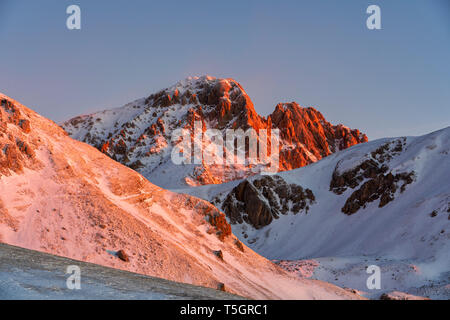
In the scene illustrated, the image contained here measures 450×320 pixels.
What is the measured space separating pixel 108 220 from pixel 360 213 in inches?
2416

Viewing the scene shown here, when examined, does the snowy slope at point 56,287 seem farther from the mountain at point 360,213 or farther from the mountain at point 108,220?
the mountain at point 360,213

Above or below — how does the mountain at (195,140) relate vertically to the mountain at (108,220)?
above

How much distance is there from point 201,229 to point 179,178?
10205 cm

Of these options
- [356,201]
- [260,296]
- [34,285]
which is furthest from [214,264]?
[356,201]

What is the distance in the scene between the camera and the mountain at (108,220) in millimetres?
29156

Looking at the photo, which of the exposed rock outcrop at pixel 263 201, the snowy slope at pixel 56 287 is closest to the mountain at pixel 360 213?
the exposed rock outcrop at pixel 263 201

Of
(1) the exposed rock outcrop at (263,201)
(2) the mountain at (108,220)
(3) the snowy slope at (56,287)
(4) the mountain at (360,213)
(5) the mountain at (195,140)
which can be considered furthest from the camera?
(5) the mountain at (195,140)

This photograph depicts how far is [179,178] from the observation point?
14538 cm

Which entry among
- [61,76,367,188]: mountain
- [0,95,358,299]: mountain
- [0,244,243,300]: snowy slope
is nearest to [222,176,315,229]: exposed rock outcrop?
[0,95,358,299]: mountain

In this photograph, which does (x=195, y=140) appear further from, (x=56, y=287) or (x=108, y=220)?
(x=56, y=287)

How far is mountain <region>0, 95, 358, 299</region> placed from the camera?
95.7 feet

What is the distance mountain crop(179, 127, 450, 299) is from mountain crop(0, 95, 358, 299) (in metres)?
17.2

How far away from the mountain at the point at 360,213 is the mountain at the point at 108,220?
1718 centimetres
